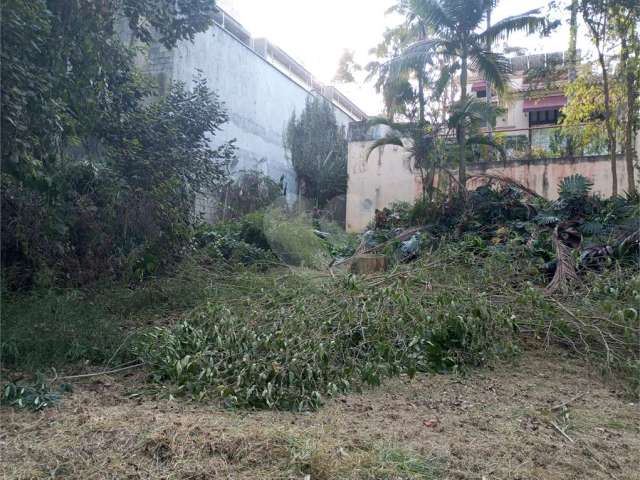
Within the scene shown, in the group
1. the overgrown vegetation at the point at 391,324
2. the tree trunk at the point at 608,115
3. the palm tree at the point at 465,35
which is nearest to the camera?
the overgrown vegetation at the point at 391,324

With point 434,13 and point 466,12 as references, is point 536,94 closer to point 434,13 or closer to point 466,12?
point 466,12

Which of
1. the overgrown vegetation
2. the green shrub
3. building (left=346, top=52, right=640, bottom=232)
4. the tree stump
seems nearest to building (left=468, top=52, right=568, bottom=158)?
building (left=346, top=52, right=640, bottom=232)

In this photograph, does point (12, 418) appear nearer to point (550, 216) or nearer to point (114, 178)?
point (114, 178)

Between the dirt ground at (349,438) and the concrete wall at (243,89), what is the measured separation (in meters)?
9.24

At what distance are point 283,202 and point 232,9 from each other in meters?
7.84

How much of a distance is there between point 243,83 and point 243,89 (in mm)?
174

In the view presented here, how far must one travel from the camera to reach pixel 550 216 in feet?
28.8

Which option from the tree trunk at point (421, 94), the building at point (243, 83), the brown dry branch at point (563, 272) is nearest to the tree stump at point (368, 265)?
the brown dry branch at point (563, 272)

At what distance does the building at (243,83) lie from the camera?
13.8m

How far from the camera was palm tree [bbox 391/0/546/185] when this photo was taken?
1208 centimetres

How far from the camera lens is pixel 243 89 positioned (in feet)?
55.7

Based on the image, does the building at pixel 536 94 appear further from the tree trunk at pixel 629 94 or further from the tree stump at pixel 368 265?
the tree stump at pixel 368 265

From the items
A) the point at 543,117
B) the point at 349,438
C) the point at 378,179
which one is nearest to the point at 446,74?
the point at 378,179

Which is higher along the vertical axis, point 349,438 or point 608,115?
point 608,115
